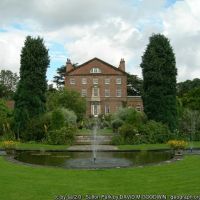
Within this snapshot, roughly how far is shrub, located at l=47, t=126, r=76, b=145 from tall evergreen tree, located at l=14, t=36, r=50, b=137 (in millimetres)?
3914

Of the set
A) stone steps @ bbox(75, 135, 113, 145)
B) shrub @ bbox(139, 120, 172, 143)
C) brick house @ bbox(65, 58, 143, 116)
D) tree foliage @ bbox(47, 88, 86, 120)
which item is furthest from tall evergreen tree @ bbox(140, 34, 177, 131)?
brick house @ bbox(65, 58, 143, 116)

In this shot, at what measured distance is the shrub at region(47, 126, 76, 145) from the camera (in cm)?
2868

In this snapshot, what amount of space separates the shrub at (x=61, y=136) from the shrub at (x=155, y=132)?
535cm

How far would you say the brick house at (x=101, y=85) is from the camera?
68.5m

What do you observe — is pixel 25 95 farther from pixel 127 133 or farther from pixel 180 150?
pixel 180 150

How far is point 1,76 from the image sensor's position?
101250 millimetres

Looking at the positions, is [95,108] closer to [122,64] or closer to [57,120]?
[122,64]

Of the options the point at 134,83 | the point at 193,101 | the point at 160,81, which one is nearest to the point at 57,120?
the point at 160,81

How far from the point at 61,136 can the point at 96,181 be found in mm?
16928

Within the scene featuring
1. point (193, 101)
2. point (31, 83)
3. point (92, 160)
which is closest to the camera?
point (92, 160)

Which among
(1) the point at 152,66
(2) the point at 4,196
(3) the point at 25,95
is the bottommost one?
(2) the point at 4,196

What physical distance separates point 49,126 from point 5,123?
4395 mm

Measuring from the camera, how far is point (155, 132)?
29.8 metres

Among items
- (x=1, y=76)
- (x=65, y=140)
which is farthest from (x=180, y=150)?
(x=1, y=76)
